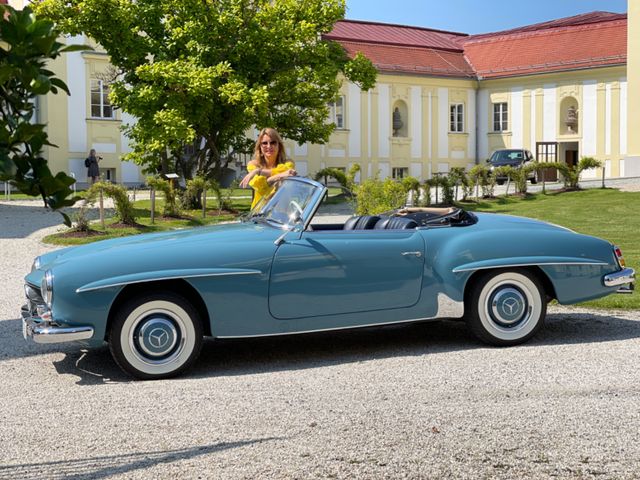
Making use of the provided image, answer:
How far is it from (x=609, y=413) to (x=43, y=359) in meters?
3.97

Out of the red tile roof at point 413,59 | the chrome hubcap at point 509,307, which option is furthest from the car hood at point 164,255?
the red tile roof at point 413,59

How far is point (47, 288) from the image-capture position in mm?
5875

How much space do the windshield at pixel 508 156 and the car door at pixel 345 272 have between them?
3584cm

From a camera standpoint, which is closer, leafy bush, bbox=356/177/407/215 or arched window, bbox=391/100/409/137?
leafy bush, bbox=356/177/407/215

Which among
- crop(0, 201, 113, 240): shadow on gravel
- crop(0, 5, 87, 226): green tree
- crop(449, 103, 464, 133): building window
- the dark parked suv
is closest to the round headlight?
crop(0, 5, 87, 226): green tree

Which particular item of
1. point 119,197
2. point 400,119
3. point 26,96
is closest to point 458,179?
point 119,197

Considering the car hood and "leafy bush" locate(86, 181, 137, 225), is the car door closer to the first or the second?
the car hood

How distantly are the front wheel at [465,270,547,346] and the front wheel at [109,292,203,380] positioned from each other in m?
2.05

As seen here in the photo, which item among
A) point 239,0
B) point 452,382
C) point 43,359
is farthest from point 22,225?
point 452,382

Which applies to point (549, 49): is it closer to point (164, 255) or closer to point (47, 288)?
point (164, 255)

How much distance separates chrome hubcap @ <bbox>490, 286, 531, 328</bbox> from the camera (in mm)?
6797

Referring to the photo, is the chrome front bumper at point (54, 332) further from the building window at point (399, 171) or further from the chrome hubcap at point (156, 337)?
the building window at point (399, 171)

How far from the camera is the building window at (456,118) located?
4941 centimetres

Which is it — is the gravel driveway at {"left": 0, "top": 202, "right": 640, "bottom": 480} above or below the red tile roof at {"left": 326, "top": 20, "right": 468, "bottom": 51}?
below
